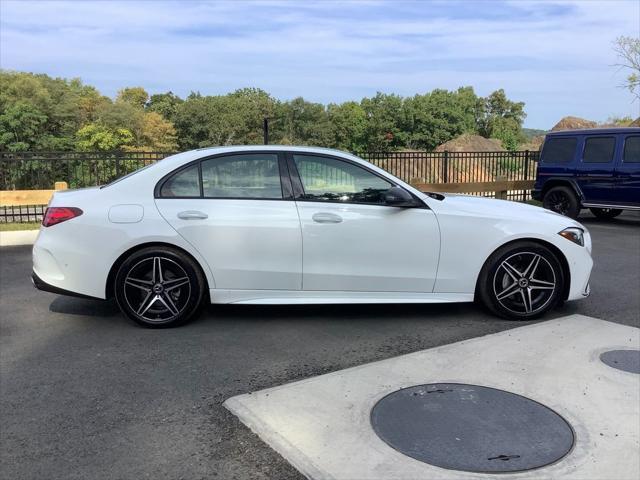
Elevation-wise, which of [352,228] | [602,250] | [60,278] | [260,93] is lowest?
[602,250]

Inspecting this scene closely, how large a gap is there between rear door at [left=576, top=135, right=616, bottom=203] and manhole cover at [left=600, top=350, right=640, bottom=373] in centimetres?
823

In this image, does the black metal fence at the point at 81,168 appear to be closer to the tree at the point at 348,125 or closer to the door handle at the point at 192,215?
the door handle at the point at 192,215

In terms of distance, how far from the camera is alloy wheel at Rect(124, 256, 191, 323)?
4867mm

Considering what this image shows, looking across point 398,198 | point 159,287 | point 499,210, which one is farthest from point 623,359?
point 159,287

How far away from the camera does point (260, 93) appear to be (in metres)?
135

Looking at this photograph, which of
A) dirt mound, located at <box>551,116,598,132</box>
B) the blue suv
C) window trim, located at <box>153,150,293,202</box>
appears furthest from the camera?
dirt mound, located at <box>551,116,598,132</box>

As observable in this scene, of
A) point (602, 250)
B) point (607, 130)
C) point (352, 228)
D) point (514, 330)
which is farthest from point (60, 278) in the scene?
point (607, 130)

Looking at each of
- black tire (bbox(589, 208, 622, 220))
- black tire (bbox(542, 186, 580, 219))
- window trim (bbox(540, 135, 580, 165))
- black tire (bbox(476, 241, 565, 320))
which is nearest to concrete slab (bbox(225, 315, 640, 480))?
black tire (bbox(476, 241, 565, 320))

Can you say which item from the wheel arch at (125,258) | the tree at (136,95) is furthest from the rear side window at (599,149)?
the tree at (136,95)

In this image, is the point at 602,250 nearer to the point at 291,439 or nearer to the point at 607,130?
the point at 607,130

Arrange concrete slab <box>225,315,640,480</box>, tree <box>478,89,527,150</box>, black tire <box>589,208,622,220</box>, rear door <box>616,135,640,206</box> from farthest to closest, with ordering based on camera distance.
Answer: tree <box>478,89,527,150</box> < black tire <box>589,208,622,220</box> < rear door <box>616,135,640,206</box> < concrete slab <box>225,315,640,480</box>

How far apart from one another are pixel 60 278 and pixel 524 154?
16.4 metres

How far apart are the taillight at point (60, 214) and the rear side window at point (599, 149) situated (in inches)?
411

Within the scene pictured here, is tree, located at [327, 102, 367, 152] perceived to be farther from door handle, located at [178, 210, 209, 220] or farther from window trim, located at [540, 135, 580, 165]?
door handle, located at [178, 210, 209, 220]
